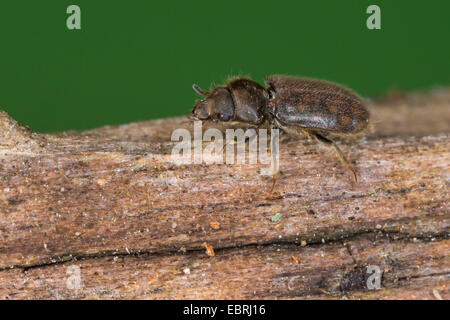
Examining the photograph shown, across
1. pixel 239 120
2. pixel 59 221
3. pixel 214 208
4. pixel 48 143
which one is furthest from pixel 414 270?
pixel 48 143

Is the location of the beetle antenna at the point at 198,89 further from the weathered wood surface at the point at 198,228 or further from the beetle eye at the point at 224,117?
the weathered wood surface at the point at 198,228

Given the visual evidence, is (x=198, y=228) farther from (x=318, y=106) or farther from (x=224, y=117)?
(x=318, y=106)

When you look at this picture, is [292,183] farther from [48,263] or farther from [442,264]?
[48,263]

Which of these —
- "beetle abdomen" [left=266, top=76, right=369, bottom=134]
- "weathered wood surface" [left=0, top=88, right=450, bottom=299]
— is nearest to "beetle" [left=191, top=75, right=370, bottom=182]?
"beetle abdomen" [left=266, top=76, right=369, bottom=134]

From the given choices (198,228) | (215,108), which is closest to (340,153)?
(215,108)

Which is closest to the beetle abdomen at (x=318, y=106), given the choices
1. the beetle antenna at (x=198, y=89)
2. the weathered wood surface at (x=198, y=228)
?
the weathered wood surface at (x=198, y=228)

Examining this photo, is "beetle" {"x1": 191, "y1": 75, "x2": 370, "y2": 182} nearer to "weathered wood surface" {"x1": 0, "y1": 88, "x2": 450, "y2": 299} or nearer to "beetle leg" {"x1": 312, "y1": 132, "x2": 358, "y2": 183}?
"beetle leg" {"x1": 312, "y1": 132, "x2": 358, "y2": 183}
